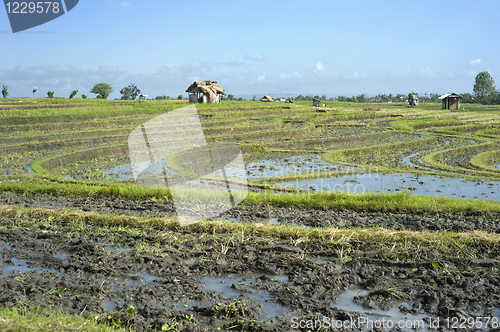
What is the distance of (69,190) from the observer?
25.9 ft

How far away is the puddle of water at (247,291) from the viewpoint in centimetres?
325

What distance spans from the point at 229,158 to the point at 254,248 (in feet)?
29.1

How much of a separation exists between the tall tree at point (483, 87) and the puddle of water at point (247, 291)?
2302 inches

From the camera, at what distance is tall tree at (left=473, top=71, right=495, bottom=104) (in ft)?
171

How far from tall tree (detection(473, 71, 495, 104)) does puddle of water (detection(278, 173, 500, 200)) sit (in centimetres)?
5087

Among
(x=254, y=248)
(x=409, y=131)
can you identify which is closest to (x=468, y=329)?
(x=254, y=248)

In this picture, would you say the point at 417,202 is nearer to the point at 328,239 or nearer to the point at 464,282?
the point at 328,239

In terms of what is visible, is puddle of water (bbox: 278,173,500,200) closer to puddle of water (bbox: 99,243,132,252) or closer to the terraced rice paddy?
the terraced rice paddy

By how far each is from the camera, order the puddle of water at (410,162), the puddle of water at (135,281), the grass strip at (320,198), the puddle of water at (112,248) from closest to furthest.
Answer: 1. the puddle of water at (135,281)
2. the puddle of water at (112,248)
3. the grass strip at (320,198)
4. the puddle of water at (410,162)

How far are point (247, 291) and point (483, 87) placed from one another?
2345 inches

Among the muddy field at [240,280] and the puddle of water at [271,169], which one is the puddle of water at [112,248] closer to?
the muddy field at [240,280]

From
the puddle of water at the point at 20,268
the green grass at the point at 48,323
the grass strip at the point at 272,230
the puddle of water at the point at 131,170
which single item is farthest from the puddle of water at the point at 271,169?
the green grass at the point at 48,323

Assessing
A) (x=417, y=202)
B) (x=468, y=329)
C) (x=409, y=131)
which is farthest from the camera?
(x=409, y=131)

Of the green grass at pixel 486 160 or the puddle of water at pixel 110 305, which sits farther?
the green grass at pixel 486 160
